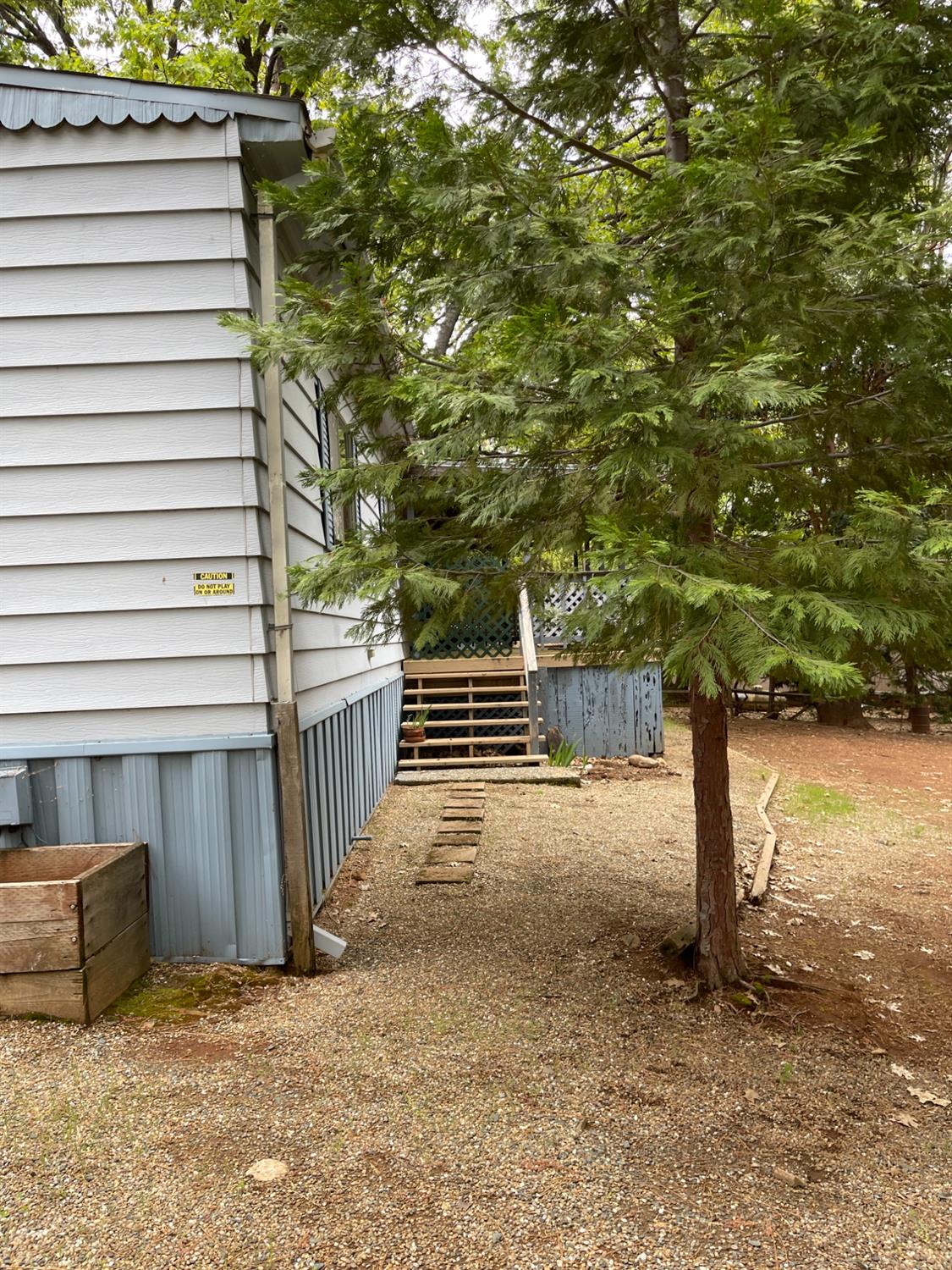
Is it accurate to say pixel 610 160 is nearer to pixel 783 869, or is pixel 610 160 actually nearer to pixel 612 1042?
pixel 612 1042

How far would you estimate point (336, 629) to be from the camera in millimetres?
5938

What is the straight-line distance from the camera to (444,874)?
551 cm

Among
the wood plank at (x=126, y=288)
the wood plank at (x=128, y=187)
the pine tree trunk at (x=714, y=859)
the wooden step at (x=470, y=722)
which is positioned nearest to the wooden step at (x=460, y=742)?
the wooden step at (x=470, y=722)

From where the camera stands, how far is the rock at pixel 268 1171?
239cm

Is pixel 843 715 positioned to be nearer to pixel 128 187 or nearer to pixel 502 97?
pixel 502 97

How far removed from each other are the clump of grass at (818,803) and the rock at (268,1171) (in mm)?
6090

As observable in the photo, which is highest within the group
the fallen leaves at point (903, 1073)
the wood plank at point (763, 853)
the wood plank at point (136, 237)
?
the wood plank at point (136, 237)

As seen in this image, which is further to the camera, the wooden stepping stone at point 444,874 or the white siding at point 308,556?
the wooden stepping stone at point 444,874

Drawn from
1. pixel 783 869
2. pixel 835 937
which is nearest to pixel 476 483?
pixel 835 937

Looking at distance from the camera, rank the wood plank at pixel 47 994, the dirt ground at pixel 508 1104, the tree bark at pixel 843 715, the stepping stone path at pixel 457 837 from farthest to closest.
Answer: the tree bark at pixel 843 715, the stepping stone path at pixel 457 837, the wood plank at pixel 47 994, the dirt ground at pixel 508 1104

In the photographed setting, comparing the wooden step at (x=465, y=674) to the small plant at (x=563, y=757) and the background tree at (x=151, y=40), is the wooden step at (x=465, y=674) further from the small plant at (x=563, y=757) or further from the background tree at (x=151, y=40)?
the background tree at (x=151, y=40)

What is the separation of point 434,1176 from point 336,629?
3981 millimetres

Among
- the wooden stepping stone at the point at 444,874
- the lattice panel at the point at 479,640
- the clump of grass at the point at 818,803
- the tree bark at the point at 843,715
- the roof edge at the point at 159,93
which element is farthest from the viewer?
the tree bark at the point at 843,715

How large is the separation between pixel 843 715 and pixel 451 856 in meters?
9.50
